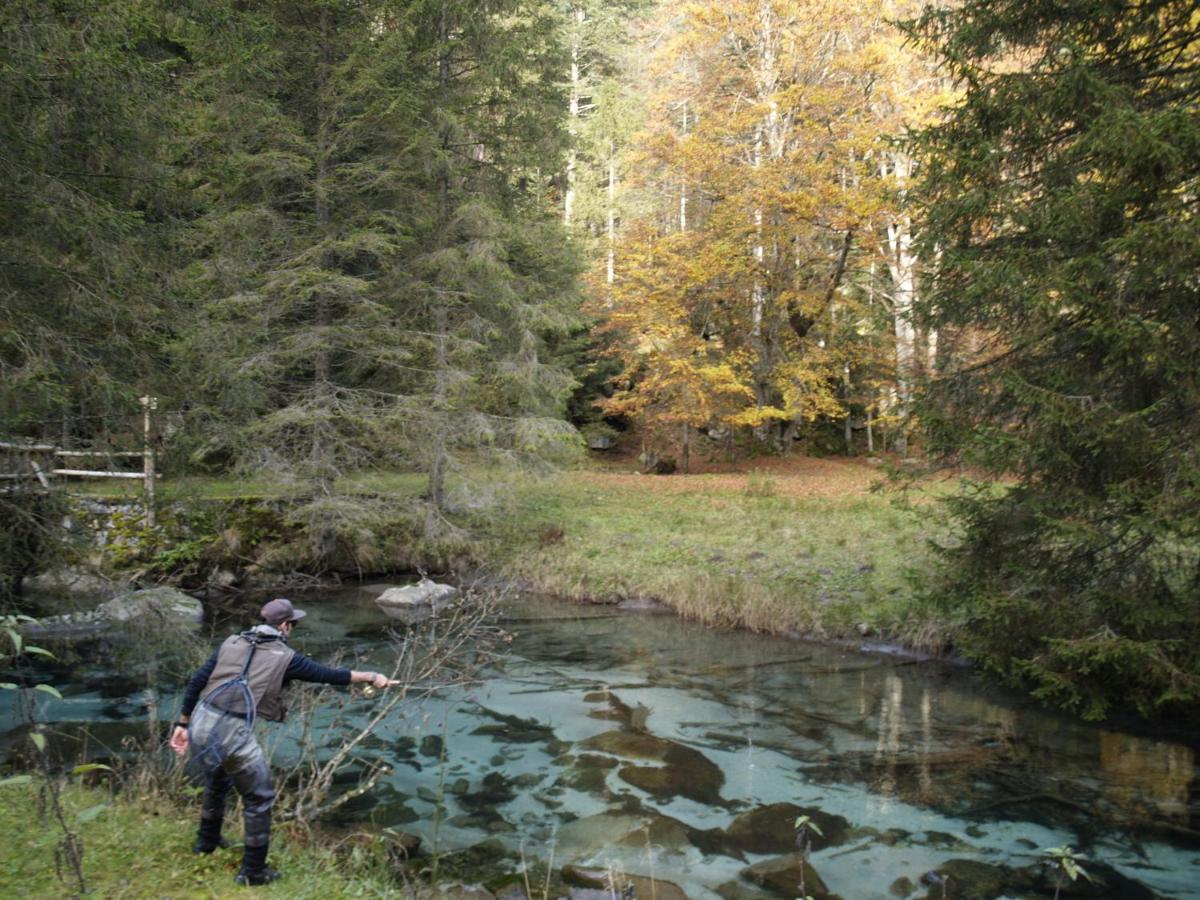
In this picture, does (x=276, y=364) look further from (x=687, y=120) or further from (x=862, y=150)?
(x=687, y=120)

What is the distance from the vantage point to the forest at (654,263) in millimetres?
7945

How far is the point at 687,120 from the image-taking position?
35312 millimetres

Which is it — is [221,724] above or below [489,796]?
above

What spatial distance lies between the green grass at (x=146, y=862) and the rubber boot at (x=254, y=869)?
0.20ft

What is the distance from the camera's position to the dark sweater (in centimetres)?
543

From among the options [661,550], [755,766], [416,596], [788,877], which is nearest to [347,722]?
[755,766]

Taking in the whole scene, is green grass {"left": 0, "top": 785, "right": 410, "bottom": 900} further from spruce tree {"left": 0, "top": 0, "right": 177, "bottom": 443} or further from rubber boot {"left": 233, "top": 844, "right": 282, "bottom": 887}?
spruce tree {"left": 0, "top": 0, "right": 177, "bottom": 443}

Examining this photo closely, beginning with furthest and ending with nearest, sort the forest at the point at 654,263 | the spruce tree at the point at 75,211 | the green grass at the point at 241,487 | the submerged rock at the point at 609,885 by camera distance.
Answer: the green grass at the point at 241,487
the spruce tree at the point at 75,211
the forest at the point at 654,263
the submerged rock at the point at 609,885

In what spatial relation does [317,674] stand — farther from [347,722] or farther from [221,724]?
[347,722]

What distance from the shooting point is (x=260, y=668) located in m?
5.38

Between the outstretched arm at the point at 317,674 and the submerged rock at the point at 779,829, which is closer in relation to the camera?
the outstretched arm at the point at 317,674

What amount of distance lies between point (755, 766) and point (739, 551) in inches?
314

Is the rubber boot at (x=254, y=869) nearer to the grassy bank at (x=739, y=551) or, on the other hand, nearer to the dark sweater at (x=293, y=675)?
the dark sweater at (x=293, y=675)

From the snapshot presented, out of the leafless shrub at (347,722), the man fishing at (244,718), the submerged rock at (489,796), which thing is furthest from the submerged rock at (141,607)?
the man fishing at (244,718)
